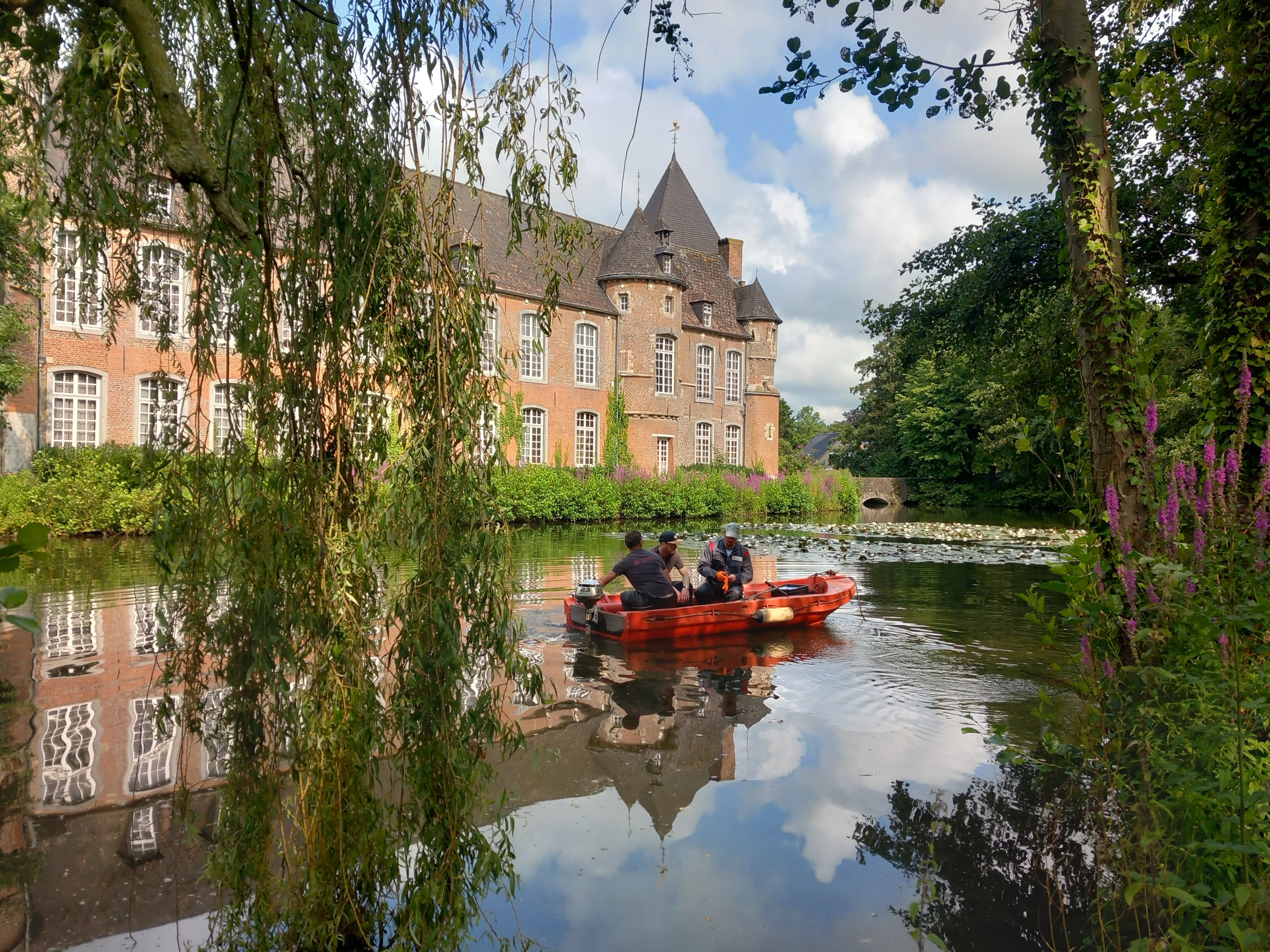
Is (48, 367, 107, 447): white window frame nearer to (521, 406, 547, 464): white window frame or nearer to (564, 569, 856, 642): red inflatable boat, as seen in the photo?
(521, 406, 547, 464): white window frame

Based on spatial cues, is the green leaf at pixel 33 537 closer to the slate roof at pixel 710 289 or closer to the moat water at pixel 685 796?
the moat water at pixel 685 796

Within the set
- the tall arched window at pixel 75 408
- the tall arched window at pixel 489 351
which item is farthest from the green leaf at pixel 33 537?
the tall arched window at pixel 75 408

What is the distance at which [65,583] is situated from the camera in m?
12.2

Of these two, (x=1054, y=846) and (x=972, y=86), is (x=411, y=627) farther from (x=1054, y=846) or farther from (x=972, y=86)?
(x=972, y=86)

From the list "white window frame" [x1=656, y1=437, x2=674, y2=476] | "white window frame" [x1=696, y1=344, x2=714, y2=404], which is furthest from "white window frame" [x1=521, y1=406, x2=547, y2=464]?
"white window frame" [x1=696, y1=344, x2=714, y2=404]

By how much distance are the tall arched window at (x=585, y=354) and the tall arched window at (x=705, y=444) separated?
18.4 feet

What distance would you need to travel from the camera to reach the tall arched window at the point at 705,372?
3625cm

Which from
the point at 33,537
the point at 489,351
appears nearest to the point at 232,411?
the point at 489,351

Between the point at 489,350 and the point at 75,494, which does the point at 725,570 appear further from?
the point at 75,494

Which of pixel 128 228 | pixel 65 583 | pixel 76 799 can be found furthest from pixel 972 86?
pixel 65 583

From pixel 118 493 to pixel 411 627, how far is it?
17768mm

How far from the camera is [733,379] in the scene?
38.0 meters

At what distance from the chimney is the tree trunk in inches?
1397

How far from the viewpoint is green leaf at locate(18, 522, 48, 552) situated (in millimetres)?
1356
